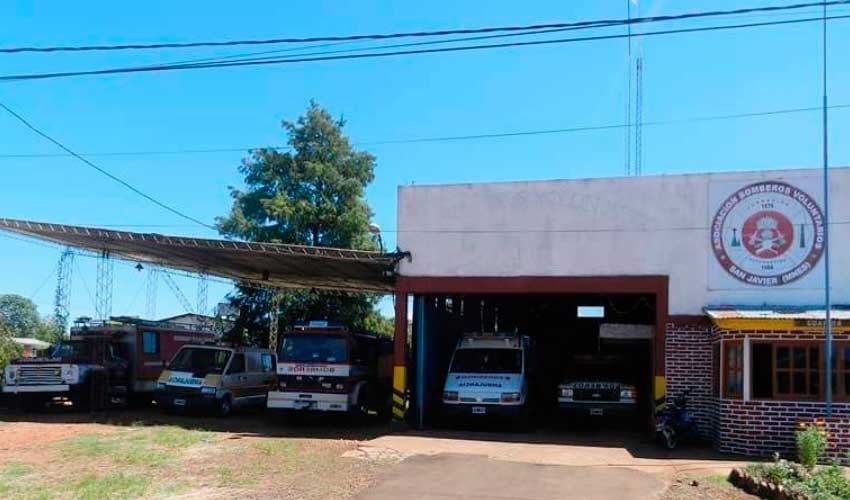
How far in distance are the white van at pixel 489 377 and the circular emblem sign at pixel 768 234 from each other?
5.14 metres

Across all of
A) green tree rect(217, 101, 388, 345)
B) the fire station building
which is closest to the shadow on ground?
the fire station building

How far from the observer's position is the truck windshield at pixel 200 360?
66.3 ft

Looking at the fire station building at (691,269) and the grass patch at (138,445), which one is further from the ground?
the fire station building at (691,269)

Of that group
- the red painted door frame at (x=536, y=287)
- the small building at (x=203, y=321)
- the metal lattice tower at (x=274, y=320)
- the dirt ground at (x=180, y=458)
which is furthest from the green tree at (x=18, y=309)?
the red painted door frame at (x=536, y=287)

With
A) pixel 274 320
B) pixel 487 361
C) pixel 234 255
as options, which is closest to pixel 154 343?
pixel 234 255

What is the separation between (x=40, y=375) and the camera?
20.7 meters

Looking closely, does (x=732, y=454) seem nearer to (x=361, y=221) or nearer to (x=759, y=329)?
(x=759, y=329)

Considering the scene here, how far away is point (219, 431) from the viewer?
56.0 feet

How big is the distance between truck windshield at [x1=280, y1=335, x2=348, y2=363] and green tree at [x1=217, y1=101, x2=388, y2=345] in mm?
16035

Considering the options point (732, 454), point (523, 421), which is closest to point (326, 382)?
point (523, 421)

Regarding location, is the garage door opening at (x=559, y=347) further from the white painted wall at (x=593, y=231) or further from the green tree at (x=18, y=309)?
the green tree at (x=18, y=309)

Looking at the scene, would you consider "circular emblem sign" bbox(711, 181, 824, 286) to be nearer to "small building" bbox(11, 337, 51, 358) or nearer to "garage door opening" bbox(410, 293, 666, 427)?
"garage door opening" bbox(410, 293, 666, 427)

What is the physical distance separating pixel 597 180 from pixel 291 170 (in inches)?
836

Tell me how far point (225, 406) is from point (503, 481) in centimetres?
1063
